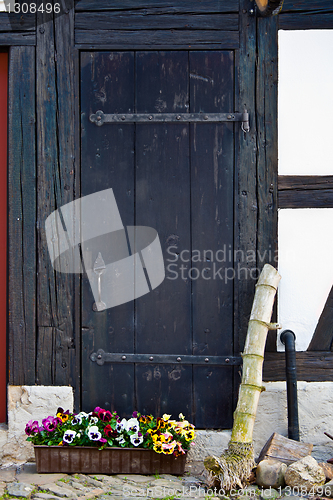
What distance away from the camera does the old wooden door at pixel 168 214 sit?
8.89ft

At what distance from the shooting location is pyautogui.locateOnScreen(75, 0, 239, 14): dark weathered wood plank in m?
2.71

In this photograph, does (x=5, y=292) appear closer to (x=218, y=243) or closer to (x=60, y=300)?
(x=60, y=300)

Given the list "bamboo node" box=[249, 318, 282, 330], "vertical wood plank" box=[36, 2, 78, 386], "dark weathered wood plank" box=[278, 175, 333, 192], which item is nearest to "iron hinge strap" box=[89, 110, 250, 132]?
"vertical wood plank" box=[36, 2, 78, 386]

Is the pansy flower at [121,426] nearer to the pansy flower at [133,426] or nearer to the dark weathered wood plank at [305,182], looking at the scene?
the pansy flower at [133,426]

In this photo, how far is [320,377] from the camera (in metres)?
2.71

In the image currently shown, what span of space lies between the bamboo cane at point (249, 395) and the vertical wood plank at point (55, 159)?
996mm

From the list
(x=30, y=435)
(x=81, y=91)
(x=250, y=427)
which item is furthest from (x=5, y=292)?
(x=250, y=427)

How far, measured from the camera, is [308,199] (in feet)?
8.81

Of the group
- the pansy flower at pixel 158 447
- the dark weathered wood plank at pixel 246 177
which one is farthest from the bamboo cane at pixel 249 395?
the pansy flower at pixel 158 447

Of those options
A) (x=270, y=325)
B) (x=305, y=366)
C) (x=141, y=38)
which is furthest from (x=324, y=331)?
(x=141, y=38)

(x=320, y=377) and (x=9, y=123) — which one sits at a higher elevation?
(x=9, y=123)

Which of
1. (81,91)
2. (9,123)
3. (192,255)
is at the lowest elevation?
(192,255)

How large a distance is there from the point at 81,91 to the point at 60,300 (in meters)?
1.27

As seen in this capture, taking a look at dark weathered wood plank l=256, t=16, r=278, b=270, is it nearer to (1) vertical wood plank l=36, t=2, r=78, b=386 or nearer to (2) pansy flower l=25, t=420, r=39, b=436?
(1) vertical wood plank l=36, t=2, r=78, b=386
